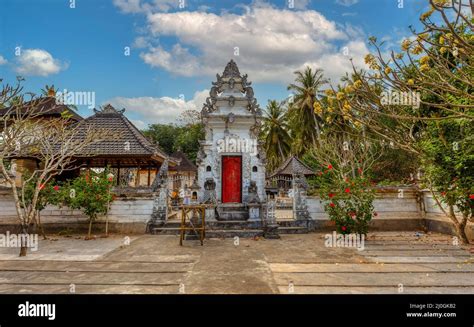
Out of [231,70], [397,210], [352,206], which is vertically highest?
[231,70]

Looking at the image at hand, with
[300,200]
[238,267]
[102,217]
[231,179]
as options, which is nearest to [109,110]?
[102,217]

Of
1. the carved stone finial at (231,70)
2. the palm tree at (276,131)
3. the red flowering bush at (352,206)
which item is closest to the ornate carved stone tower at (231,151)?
the carved stone finial at (231,70)

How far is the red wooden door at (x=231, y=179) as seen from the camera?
46.7 feet

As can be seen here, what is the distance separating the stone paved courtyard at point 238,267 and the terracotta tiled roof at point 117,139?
4.63 metres

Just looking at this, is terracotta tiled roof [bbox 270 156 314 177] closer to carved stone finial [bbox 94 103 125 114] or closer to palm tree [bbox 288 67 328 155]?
palm tree [bbox 288 67 328 155]

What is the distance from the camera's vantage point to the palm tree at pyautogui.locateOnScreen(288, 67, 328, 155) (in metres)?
29.4

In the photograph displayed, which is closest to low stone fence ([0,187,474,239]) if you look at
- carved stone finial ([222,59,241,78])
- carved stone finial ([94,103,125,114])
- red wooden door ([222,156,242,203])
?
red wooden door ([222,156,242,203])

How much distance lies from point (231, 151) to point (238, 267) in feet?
26.1

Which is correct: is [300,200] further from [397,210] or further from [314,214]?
[397,210]

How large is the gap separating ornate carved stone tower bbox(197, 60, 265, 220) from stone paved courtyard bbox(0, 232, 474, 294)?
3.95m

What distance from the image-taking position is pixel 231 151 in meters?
14.3

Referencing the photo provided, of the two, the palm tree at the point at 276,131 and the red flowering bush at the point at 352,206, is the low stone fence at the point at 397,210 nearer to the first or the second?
the red flowering bush at the point at 352,206
